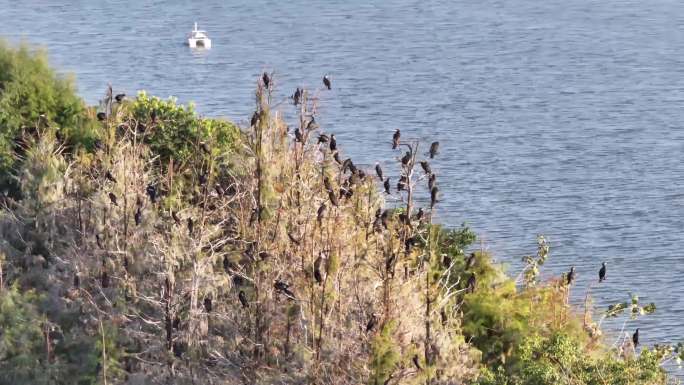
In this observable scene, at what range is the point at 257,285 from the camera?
33469 millimetres

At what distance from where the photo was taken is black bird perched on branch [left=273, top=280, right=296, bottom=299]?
Answer: 31.1 meters

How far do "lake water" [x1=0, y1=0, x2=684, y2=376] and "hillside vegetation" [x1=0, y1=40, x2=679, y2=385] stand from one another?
10879mm

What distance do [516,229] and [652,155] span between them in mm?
16624

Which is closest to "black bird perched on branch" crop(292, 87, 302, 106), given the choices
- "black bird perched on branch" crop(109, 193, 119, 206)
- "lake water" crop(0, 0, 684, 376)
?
"black bird perched on branch" crop(109, 193, 119, 206)

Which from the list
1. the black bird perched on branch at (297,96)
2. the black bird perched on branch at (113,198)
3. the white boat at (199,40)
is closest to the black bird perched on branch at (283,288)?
the black bird perched on branch at (297,96)

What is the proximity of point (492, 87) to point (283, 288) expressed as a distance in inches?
2537

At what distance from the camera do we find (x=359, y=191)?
3872 cm

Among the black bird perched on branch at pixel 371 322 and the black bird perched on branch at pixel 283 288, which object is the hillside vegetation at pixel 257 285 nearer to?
the black bird perched on branch at pixel 283 288

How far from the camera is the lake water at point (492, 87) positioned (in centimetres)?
6606

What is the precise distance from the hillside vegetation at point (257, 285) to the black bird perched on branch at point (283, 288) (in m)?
0.06

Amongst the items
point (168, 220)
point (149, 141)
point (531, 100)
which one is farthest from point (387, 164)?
point (168, 220)

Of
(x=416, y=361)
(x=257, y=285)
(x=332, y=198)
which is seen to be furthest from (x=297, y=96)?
(x=416, y=361)

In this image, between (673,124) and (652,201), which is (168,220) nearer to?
(652,201)

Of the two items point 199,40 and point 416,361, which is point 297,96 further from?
point 199,40
